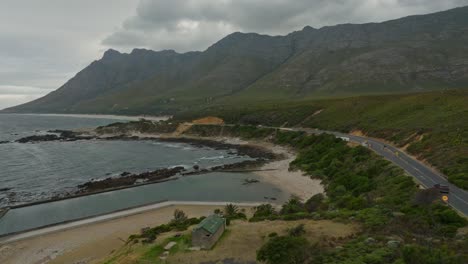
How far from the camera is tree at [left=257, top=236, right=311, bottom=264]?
2530 centimetres

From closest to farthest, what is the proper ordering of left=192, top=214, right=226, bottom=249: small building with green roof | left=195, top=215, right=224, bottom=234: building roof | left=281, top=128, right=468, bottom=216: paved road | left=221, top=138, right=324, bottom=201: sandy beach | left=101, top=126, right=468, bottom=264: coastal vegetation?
left=101, top=126, right=468, bottom=264: coastal vegetation
left=192, top=214, right=226, bottom=249: small building with green roof
left=195, top=215, right=224, bottom=234: building roof
left=281, top=128, right=468, bottom=216: paved road
left=221, top=138, right=324, bottom=201: sandy beach

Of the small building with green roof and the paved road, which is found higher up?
the paved road

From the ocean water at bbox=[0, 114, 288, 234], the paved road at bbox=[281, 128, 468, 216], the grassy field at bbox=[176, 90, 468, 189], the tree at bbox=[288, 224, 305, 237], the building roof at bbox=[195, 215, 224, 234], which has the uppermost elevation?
the grassy field at bbox=[176, 90, 468, 189]

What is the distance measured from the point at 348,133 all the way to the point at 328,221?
212 feet

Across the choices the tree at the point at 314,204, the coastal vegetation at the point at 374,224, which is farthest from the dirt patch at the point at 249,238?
the tree at the point at 314,204

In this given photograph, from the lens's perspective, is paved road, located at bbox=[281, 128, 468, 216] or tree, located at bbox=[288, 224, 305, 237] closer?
tree, located at bbox=[288, 224, 305, 237]

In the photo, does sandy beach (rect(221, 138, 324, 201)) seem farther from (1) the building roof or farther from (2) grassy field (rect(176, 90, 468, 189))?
(1) the building roof

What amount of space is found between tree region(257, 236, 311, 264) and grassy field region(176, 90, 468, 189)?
20.6 meters

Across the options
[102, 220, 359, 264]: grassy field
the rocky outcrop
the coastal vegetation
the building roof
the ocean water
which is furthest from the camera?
the rocky outcrop

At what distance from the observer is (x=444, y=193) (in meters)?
29.2

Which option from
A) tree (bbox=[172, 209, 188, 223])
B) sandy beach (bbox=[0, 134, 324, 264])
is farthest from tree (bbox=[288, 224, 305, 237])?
sandy beach (bbox=[0, 134, 324, 264])

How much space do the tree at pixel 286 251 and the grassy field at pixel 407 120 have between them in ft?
67.5

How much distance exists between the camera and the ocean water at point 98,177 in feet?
176

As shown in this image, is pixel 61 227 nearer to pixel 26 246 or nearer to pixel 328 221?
pixel 26 246
